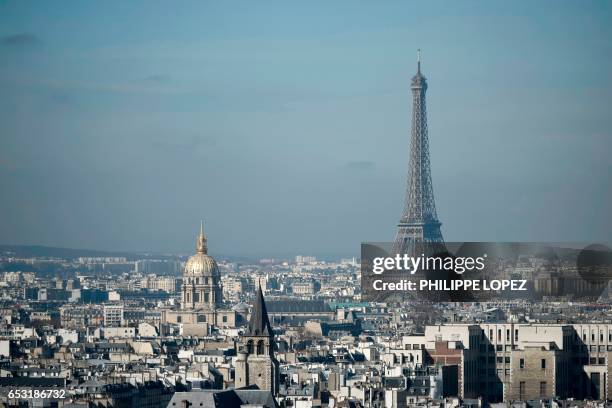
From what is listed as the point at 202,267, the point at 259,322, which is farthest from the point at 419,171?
the point at 259,322

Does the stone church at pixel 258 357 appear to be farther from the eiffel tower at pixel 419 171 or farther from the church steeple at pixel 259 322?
the eiffel tower at pixel 419 171

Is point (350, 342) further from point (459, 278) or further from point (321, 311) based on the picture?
point (321, 311)

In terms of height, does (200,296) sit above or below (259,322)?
above

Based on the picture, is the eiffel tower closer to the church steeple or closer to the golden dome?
the golden dome

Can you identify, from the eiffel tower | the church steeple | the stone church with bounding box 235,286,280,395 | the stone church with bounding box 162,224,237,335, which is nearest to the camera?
the stone church with bounding box 235,286,280,395

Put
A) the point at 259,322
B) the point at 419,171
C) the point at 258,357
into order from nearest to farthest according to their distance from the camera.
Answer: the point at 258,357, the point at 259,322, the point at 419,171

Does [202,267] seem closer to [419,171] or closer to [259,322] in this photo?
[419,171]

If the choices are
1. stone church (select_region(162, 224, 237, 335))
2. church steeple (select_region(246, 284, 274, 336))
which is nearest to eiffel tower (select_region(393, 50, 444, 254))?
stone church (select_region(162, 224, 237, 335))

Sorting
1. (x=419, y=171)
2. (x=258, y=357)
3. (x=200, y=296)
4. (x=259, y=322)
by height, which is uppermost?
(x=419, y=171)

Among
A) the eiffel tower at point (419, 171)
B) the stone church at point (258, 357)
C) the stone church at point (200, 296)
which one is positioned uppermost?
the eiffel tower at point (419, 171)

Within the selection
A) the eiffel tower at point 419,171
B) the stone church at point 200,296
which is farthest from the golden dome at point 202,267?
the eiffel tower at point 419,171

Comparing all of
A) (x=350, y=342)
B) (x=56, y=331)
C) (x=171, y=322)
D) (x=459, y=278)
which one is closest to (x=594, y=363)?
(x=459, y=278)
